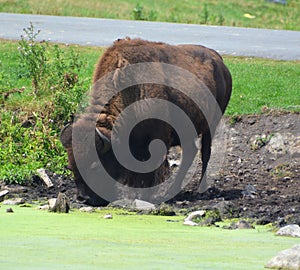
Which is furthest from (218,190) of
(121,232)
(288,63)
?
(288,63)

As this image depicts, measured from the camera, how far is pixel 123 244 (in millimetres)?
7215

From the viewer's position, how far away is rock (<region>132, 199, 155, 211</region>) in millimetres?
10420

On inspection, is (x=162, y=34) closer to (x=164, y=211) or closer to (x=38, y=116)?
(x=38, y=116)

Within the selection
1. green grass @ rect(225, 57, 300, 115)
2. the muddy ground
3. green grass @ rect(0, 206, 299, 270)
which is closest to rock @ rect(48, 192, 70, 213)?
green grass @ rect(0, 206, 299, 270)

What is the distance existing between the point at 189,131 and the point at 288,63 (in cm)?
692

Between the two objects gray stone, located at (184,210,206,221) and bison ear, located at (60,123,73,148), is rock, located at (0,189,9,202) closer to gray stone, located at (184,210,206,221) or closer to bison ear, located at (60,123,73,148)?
bison ear, located at (60,123,73,148)

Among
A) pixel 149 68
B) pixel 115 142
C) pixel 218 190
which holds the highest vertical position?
pixel 149 68

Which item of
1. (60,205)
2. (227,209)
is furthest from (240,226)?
(60,205)

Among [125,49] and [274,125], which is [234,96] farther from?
[125,49]

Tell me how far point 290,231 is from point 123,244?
1.55 m

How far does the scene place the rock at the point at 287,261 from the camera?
19.3 ft

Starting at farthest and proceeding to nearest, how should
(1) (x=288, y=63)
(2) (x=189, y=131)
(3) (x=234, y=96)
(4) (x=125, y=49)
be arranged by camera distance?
(1) (x=288, y=63) → (3) (x=234, y=96) → (2) (x=189, y=131) → (4) (x=125, y=49)

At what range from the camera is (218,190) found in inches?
481

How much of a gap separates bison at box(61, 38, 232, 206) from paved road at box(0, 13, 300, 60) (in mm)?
7935
